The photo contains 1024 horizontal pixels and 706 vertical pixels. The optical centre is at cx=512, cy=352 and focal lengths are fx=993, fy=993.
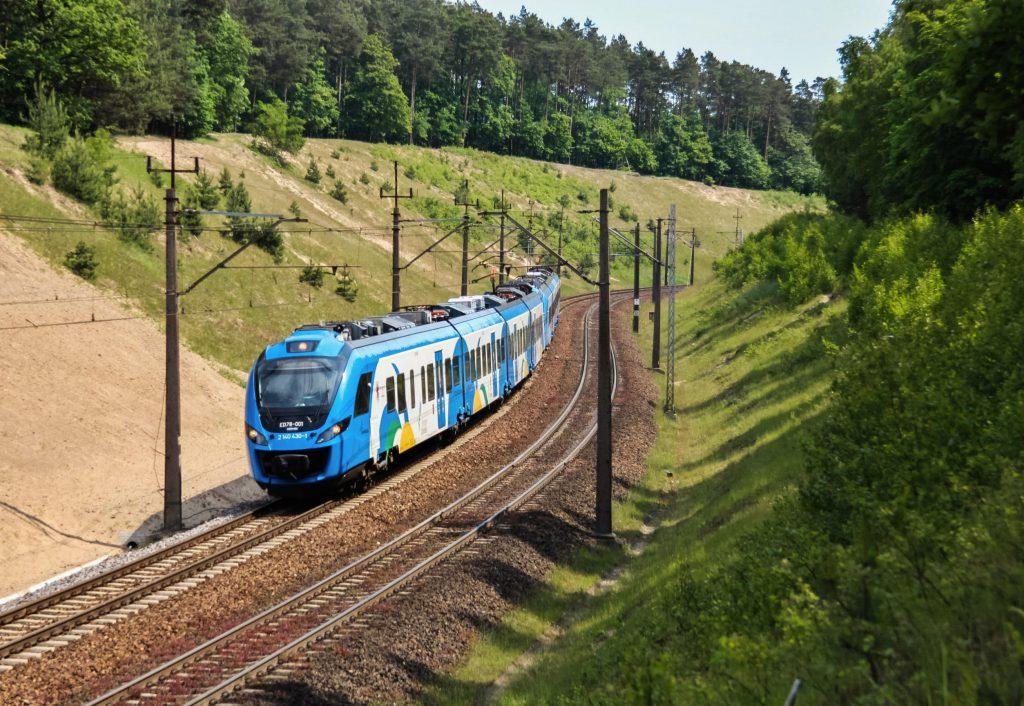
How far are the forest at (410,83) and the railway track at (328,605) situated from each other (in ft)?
147

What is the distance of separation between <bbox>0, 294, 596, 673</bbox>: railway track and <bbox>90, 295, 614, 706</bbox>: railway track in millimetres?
2016

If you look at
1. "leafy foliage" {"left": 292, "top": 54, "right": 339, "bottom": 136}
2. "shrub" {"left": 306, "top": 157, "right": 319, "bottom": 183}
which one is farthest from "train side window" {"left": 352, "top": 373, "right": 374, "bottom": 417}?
"leafy foliage" {"left": 292, "top": 54, "right": 339, "bottom": 136}

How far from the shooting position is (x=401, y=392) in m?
24.3

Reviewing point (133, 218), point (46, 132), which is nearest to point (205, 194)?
point (133, 218)

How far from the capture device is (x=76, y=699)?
465 inches

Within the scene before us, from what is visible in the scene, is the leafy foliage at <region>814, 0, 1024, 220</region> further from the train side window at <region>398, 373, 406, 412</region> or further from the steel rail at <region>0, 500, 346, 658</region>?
the steel rail at <region>0, 500, 346, 658</region>

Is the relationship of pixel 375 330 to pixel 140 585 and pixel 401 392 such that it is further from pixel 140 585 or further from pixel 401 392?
pixel 140 585

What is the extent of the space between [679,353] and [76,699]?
44517 mm

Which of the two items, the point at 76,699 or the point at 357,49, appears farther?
the point at 357,49

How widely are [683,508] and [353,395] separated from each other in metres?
8.19

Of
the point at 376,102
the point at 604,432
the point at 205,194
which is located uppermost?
the point at 376,102

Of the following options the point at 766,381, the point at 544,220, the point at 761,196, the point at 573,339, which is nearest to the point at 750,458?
the point at 766,381

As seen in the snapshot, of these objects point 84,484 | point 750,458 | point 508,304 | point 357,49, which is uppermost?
point 357,49

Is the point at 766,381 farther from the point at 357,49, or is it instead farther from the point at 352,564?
the point at 357,49
